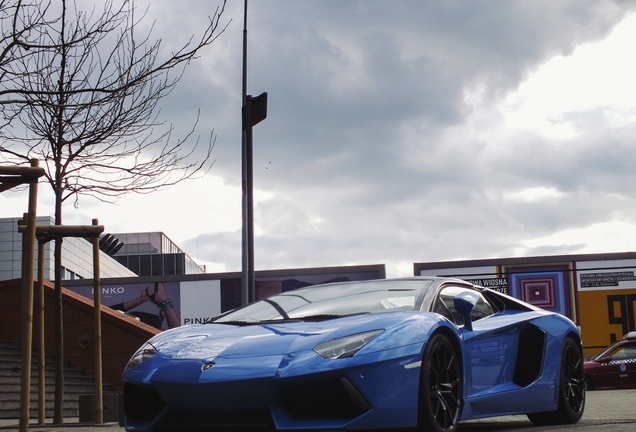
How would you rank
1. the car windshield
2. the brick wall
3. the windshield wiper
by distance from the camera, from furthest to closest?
the brick wall
the car windshield
the windshield wiper

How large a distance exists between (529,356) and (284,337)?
7.40 ft

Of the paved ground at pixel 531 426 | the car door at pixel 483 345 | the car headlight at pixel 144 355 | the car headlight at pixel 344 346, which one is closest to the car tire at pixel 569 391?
the paved ground at pixel 531 426

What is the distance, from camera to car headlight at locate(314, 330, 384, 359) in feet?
17.0

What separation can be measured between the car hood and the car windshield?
25cm

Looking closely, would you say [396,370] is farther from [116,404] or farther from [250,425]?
[116,404]

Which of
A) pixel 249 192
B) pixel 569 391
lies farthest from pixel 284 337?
pixel 249 192

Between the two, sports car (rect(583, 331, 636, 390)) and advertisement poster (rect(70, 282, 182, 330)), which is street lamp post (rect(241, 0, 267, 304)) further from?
advertisement poster (rect(70, 282, 182, 330))

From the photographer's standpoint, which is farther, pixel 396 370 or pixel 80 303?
pixel 80 303

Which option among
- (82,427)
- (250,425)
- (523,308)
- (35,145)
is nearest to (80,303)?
(35,145)

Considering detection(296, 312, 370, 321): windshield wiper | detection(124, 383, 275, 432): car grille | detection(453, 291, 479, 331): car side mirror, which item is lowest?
detection(124, 383, 275, 432): car grille

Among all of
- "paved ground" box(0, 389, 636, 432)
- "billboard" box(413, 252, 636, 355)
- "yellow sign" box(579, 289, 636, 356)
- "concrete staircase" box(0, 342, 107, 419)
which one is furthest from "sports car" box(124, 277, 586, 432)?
"yellow sign" box(579, 289, 636, 356)

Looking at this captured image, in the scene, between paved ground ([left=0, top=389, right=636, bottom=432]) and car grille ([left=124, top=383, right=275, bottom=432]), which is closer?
car grille ([left=124, top=383, right=275, bottom=432])

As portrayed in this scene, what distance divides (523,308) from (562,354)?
1.47 feet

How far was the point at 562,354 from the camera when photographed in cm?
→ 726
